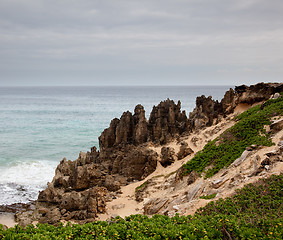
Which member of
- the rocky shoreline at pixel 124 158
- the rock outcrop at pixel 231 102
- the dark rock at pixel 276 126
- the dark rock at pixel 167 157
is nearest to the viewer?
the dark rock at pixel 276 126

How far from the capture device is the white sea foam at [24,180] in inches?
1248

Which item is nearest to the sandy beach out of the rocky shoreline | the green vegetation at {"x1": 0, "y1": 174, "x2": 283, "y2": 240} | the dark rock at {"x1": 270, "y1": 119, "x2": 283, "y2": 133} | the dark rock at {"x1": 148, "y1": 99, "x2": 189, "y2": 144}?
the rocky shoreline

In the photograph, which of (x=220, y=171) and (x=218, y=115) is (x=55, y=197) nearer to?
(x=220, y=171)

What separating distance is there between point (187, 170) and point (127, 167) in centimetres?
1020

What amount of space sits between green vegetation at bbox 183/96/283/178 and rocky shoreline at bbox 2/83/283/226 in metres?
5.58

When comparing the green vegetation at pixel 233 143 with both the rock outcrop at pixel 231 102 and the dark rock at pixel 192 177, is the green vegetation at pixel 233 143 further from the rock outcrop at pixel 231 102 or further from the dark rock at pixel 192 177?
the rock outcrop at pixel 231 102

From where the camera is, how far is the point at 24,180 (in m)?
37.5

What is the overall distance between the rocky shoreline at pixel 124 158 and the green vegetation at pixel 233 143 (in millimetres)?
5584

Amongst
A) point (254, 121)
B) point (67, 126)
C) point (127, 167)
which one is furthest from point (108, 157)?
point (67, 126)

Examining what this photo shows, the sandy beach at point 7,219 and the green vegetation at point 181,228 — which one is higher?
the green vegetation at point 181,228

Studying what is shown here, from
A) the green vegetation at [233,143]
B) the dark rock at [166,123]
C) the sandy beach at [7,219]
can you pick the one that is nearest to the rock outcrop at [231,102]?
the dark rock at [166,123]

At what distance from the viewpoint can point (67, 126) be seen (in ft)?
264

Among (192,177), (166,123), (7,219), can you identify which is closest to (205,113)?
(166,123)

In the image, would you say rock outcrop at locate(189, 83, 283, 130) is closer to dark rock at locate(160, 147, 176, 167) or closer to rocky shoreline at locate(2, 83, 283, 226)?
rocky shoreline at locate(2, 83, 283, 226)
